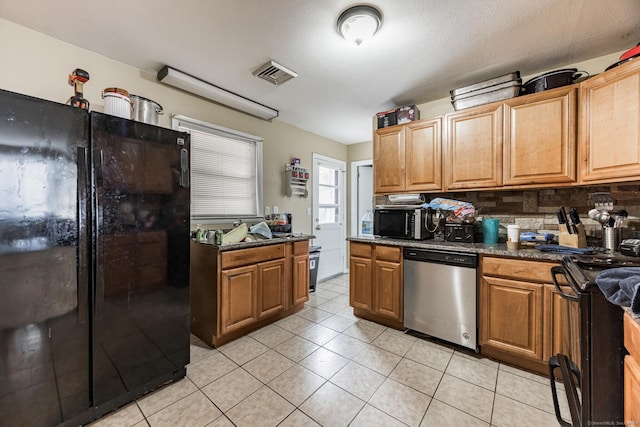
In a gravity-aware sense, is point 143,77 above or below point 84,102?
above

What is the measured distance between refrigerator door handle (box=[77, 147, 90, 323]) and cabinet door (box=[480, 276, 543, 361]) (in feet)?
9.05

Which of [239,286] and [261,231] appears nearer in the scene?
[239,286]

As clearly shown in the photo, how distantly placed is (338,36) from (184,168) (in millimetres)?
1498

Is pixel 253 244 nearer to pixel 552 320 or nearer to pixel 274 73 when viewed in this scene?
pixel 274 73

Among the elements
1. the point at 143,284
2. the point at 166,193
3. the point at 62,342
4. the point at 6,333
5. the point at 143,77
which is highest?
the point at 143,77

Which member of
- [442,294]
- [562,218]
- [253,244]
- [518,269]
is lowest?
[442,294]

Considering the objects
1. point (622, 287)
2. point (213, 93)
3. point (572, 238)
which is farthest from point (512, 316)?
point (213, 93)

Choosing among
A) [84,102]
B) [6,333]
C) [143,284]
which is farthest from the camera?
[143,284]

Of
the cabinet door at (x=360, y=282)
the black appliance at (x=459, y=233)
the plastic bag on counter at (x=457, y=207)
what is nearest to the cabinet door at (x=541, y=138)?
the plastic bag on counter at (x=457, y=207)

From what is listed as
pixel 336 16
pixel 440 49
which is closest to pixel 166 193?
pixel 336 16

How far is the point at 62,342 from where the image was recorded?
1.37 metres

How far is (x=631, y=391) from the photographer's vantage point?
846mm

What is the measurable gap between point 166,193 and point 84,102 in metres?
0.67

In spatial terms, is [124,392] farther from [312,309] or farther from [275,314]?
[312,309]
